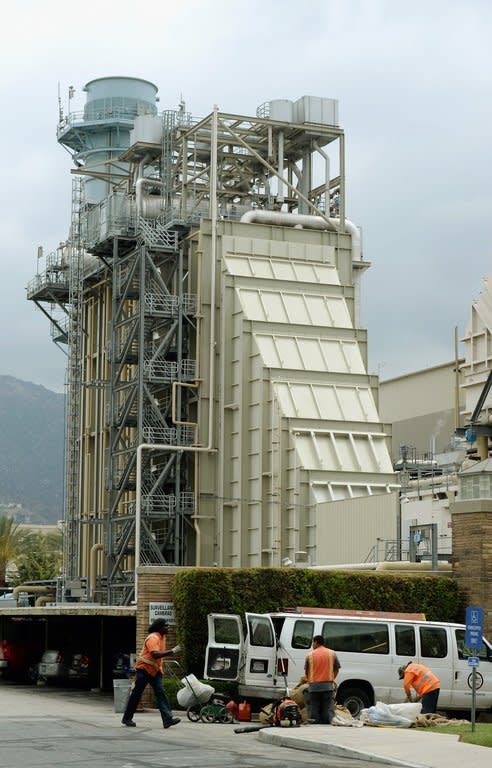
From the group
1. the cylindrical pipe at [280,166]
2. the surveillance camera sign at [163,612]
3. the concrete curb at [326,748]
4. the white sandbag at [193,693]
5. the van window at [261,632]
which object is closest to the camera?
the concrete curb at [326,748]

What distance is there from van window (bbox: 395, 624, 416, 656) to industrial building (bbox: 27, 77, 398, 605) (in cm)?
1743

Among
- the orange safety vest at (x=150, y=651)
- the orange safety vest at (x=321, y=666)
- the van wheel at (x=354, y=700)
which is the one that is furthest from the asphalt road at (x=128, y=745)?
the van wheel at (x=354, y=700)

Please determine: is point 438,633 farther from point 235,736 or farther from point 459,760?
point 459,760

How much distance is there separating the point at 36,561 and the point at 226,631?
61.5 meters

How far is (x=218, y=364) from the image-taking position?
53.5 metres

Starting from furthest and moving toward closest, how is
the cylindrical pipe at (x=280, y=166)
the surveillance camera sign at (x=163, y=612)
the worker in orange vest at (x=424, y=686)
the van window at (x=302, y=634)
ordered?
the cylindrical pipe at (x=280, y=166)
the surveillance camera sign at (x=163, y=612)
the van window at (x=302, y=634)
the worker in orange vest at (x=424, y=686)

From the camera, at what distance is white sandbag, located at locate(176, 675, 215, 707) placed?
2605 cm

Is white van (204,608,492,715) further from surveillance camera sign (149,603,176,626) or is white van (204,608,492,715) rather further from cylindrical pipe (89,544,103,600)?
cylindrical pipe (89,544,103,600)

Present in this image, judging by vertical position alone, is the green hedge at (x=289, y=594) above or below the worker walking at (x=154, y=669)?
above

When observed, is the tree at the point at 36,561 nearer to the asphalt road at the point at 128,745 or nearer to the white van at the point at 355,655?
the asphalt road at the point at 128,745

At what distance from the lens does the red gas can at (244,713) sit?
26.5 metres

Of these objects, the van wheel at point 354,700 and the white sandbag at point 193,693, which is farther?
the white sandbag at point 193,693

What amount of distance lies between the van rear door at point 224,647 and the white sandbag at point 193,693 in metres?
0.53

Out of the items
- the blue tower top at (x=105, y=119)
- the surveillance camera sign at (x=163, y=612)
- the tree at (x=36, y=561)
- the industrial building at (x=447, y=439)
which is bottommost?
the surveillance camera sign at (x=163, y=612)
